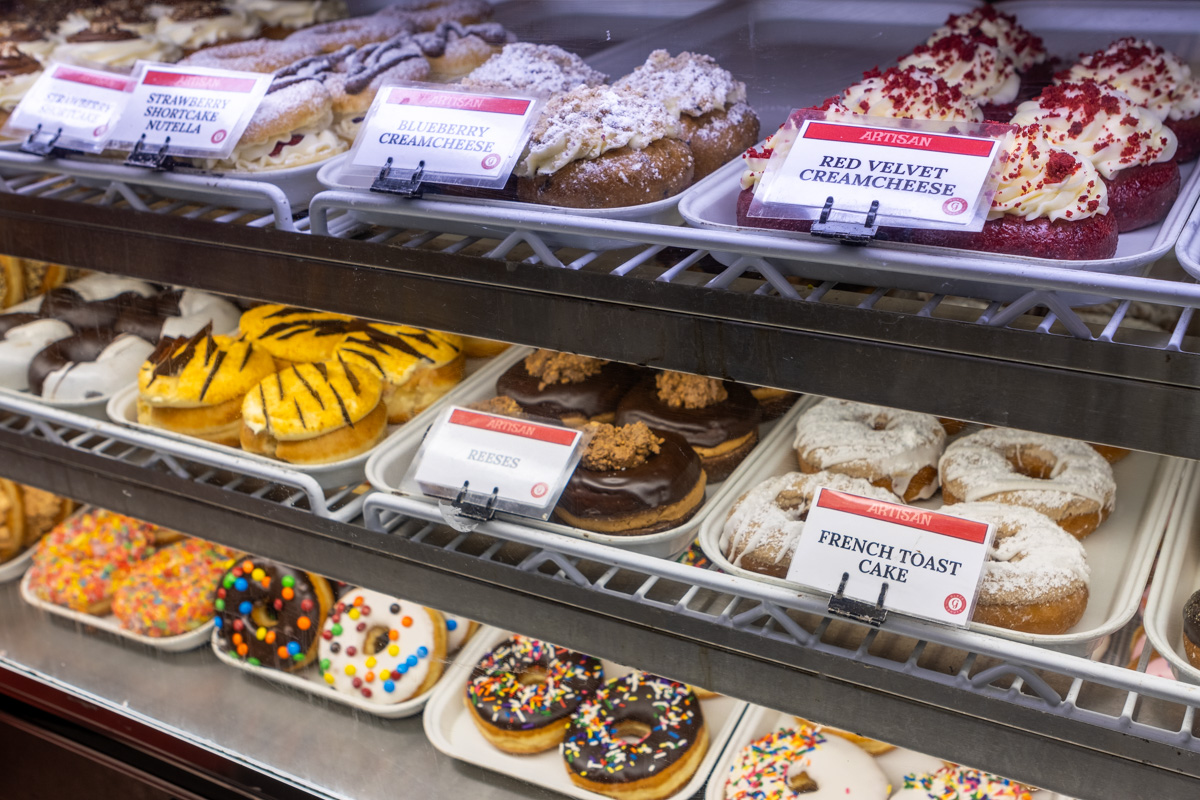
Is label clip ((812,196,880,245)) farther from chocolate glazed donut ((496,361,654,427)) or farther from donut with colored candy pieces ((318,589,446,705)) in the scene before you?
donut with colored candy pieces ((318,589,446,705))

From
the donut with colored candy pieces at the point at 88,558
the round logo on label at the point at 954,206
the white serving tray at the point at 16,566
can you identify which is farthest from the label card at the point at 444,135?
the white serving tray at the point at 16,566

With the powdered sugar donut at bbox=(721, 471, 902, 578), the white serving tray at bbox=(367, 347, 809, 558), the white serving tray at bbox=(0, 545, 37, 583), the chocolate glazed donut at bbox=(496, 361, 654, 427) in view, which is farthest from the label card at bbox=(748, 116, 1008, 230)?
the white serving tray at bbox=(0, 545, 37, 583)

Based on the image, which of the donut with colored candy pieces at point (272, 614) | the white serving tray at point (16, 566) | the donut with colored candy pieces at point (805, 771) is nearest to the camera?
the donut with colored candy pieces at point (805, 771)

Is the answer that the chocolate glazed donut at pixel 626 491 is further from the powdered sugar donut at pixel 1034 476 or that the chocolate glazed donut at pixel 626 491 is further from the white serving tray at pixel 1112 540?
the powdered sugar donut at pixel 1034 476

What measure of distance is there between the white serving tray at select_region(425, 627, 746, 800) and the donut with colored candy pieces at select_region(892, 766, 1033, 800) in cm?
31

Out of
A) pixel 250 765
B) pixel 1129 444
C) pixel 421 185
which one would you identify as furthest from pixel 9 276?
pixel 1129 444

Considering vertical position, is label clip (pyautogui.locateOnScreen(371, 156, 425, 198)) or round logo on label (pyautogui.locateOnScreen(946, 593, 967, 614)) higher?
label clip (pyautogui.locateOnScreen(371, 156, 425, 198))

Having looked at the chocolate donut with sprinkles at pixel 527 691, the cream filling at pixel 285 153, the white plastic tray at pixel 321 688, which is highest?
the cream filling at pixel 285 153

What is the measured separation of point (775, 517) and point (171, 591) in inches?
54.2

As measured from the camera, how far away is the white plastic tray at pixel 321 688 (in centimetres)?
179

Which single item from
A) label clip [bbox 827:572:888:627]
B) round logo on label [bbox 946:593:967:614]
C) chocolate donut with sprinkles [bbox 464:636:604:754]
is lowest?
chocolate donut with sprinkles [bbox 464:636:604:754]

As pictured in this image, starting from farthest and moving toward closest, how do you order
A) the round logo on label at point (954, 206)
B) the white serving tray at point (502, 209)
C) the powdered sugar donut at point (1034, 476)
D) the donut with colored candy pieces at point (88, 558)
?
the donut with colored candy pieces at point (88, 558), the powdered sugar donut at point (1034, 476), the white serving tray at point (502, 209), the round logo on label at point (954, 206)

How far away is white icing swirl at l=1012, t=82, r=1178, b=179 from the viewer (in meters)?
1.18

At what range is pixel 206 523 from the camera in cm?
160
